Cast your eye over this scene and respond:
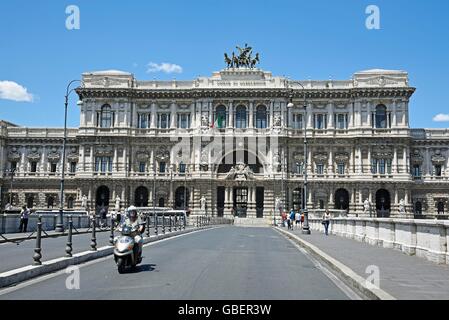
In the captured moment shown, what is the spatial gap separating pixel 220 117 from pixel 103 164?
19.1m

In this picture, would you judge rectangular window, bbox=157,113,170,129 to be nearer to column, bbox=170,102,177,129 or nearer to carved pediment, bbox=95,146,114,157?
column, bbox=170,102,177,129

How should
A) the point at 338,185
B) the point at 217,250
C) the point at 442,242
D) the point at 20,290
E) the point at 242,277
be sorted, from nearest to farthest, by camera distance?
1. the point at 20,290
2. the point at 242,277
3. the point at 442,242
4. the point at 217,250
5. the point at 338,185

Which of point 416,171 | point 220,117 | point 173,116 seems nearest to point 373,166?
point 416,171

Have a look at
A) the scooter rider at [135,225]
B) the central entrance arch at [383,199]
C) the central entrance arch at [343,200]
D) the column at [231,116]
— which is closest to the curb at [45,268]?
the scooter rider at [135,225]

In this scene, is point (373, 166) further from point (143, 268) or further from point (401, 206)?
point (143, 268)

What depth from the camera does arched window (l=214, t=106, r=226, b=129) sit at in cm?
7594

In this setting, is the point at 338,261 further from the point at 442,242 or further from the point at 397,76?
the point at 397,76

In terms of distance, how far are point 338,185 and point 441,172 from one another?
16012 mm

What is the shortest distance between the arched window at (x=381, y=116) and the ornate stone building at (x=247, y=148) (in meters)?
0.15

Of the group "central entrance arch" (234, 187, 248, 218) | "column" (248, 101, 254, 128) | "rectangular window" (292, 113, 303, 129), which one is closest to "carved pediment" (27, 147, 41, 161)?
"central entrance arch" (234, 187, 248, 218)

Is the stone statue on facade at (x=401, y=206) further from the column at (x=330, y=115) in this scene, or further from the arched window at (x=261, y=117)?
the arched window at (x=261, y=117)
